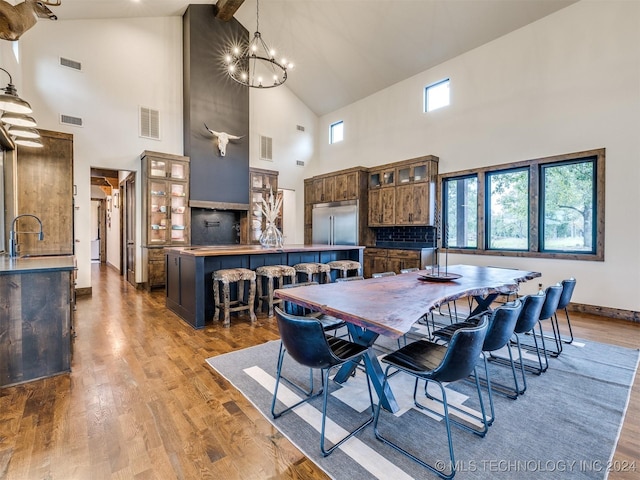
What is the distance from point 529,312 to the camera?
2.45m

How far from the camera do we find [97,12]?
5.64 m

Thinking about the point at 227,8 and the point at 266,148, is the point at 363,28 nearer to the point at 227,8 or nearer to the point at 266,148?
the point at 227,8

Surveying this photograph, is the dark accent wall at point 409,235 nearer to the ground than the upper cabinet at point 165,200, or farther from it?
nearer to the ground

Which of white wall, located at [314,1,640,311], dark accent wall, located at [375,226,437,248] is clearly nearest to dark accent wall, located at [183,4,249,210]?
dark accent wall, located at [375,226,437,248]

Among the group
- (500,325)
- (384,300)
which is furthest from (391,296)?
(500,325)

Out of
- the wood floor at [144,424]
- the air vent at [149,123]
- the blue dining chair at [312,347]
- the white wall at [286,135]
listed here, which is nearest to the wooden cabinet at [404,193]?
the white wall at [286,135]

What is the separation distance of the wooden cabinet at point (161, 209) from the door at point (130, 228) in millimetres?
463

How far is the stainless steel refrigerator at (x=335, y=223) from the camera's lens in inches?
295

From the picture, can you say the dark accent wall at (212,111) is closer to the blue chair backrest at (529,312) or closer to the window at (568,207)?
the window at (568,207)

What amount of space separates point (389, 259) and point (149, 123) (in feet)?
18.8

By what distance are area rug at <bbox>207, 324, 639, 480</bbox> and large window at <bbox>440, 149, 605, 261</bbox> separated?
A: 247 cm

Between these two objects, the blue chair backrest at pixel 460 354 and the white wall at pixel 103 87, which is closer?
the blue chair backrest at pixel 460 354

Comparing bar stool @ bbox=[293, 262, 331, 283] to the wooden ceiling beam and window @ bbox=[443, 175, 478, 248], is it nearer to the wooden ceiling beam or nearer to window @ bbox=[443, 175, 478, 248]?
window @ bbox=[443, 175, 478, 248]

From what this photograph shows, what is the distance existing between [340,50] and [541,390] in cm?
702
